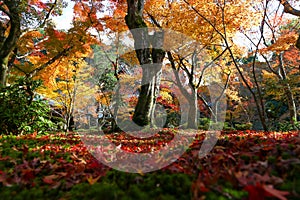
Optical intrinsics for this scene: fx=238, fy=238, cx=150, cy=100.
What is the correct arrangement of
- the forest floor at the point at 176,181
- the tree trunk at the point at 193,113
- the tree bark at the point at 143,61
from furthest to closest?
the tree trunk at the point at 193,113
the tree bark at the point at 143,61
the forest floor at the point at 176,181

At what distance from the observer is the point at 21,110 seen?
5629 mm

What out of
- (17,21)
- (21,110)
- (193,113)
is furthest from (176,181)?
(193,113)

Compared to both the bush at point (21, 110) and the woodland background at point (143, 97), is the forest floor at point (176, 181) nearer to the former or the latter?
the woodland background at point (143, 97)

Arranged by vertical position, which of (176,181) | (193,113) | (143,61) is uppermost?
(143,61)

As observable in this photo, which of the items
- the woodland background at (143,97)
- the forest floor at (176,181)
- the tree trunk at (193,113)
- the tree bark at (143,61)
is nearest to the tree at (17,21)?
the woodland background at (143,97)

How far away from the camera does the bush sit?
554cm

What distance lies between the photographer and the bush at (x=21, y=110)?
5543 mm

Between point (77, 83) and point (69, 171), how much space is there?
1569cm

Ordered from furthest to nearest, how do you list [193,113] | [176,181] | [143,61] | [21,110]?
[193,113]
[143,61]
[21,110]
[176,181]

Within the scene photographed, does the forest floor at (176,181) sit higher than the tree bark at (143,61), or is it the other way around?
the tree bark at (143,61)

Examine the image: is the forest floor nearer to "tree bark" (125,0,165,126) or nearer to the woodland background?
the woodland background

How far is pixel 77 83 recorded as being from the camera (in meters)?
17.2

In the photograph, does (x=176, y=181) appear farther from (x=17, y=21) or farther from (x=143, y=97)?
(x=17, y=21)

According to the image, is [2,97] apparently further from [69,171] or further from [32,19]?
[32,19]
